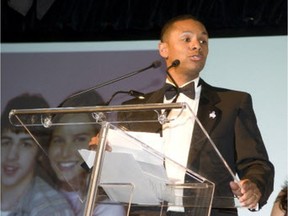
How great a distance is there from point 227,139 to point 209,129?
0.07 m

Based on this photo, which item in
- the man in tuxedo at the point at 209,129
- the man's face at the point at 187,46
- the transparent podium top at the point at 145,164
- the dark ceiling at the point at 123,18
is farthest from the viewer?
the dark ceiling at the point at 123,18

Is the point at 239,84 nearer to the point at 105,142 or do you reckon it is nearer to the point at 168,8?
the point at 168,8

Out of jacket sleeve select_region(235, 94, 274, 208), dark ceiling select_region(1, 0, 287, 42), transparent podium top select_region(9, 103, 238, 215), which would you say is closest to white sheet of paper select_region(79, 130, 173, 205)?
transparent podium top select_region(9, 103, 238, 215)

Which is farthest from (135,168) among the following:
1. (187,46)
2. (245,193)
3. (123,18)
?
(123,18)

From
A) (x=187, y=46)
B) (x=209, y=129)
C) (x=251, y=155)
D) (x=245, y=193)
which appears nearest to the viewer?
(x=245, y=193)

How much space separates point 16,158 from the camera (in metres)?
3.10

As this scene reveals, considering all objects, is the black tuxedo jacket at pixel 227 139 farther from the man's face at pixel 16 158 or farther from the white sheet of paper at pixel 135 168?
the man's face at pixel 16 158

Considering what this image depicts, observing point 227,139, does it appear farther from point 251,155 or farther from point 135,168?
point 135,168

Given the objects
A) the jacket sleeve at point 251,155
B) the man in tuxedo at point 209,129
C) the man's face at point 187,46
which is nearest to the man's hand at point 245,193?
the man in tuxedo at point 209,129

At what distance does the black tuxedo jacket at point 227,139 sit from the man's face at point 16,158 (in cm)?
103

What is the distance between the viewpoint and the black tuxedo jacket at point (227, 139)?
157cm

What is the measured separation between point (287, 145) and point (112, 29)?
4.01ft

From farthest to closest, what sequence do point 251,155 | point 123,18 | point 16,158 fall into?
point 123,18 < point 16,158 < point 251,155

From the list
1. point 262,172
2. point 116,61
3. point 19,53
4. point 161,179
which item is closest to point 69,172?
point 161,179
